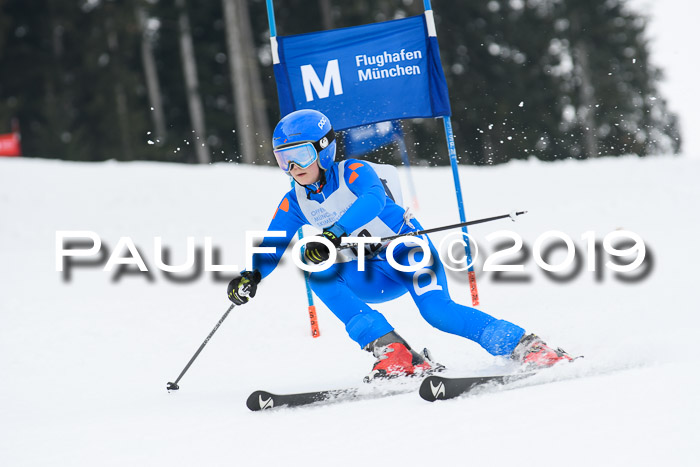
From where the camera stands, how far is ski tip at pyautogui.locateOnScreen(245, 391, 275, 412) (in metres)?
3.39

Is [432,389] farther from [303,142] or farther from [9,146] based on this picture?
[9,146]

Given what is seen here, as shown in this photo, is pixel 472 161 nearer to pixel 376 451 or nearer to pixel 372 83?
pixel 372 83

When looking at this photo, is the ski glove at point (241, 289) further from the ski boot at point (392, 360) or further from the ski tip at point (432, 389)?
the ski tip at point (432, 389)

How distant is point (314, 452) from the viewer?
2633 millimetres

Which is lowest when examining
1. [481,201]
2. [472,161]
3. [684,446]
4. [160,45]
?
[684,446]

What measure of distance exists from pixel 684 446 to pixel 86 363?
4.02m

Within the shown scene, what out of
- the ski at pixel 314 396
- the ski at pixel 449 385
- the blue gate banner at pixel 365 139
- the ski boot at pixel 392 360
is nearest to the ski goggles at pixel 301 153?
the ski boot at pixel 392 360

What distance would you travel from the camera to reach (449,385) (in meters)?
3.10

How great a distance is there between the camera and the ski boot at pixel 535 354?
3416 millimetres

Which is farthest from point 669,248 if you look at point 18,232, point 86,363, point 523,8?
point 523,8

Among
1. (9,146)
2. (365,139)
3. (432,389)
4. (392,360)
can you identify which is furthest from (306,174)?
(9,146)

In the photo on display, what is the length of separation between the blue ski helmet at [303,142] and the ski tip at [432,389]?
1.28m

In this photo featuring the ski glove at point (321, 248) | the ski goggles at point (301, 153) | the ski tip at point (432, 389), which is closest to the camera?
the ski tip at point (432, 389)

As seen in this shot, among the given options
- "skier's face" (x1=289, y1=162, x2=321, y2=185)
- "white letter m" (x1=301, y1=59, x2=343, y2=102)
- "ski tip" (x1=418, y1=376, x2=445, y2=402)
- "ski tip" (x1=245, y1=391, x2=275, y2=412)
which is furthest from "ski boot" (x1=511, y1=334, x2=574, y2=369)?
"white letter m" (x1=301, y1=59, x2=343, y2=102)
